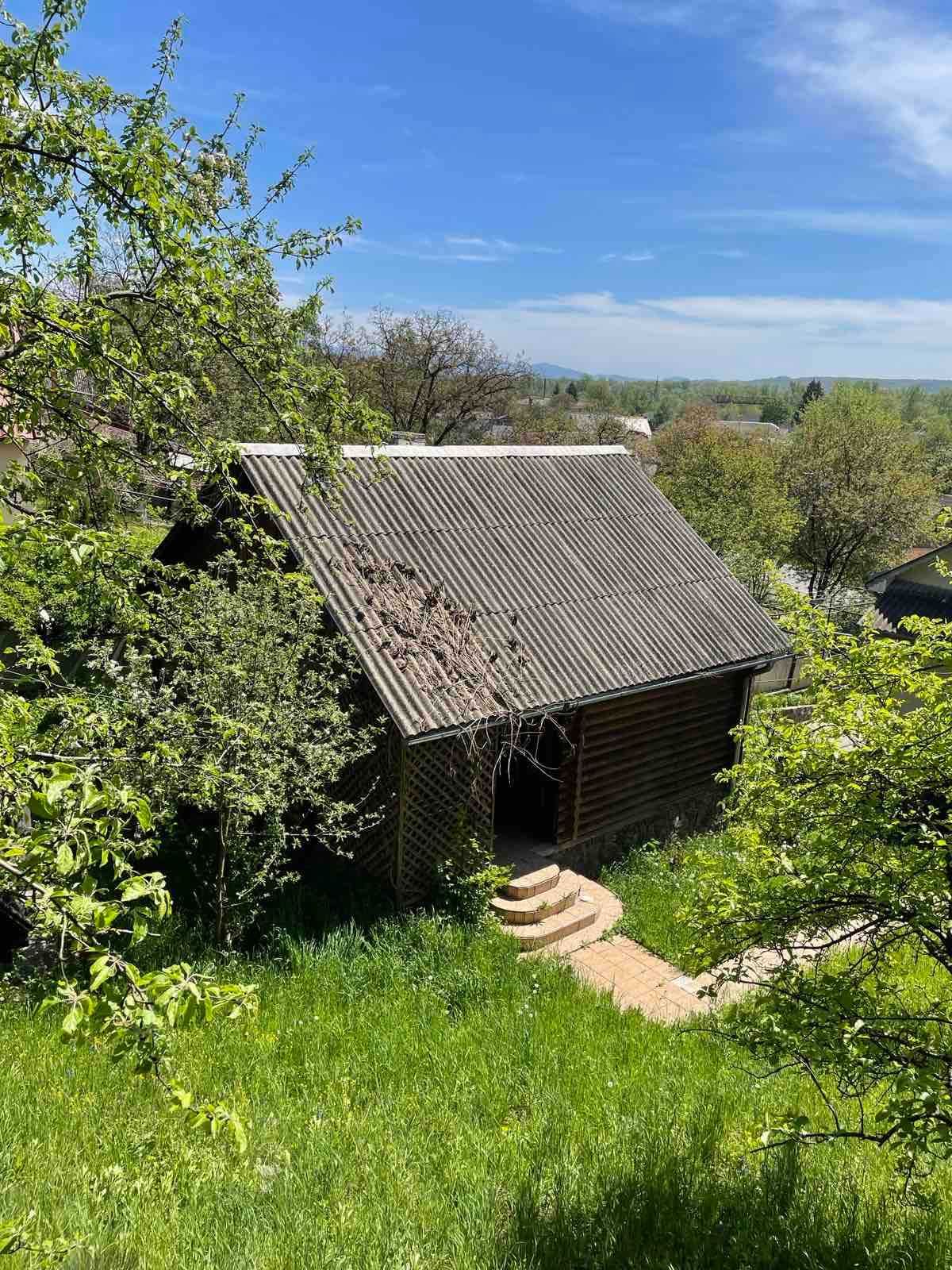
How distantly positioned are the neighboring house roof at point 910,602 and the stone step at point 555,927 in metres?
14.5

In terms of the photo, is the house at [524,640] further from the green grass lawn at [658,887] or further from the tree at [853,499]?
the tree at [853,499]

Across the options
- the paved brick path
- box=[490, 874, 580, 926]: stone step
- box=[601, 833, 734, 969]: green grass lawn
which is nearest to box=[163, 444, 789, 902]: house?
box=[601, 833, 734, 969]: green grass lawn

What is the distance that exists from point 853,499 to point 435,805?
88.9ft

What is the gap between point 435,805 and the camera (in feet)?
31.1

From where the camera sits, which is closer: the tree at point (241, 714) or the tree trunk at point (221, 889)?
the tree at point (241, 714)

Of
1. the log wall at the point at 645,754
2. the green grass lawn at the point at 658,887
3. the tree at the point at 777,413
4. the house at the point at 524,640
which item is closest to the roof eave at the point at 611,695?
the house at the point at 524,640

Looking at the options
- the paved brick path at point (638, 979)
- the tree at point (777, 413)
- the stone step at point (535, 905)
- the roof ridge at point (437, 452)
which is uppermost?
the tree at point (777, 413)

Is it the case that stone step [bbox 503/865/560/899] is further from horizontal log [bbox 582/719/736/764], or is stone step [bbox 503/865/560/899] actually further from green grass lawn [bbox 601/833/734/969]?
horizontal log [bbox 582/719/736/764]

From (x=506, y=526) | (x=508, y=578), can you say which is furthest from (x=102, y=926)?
(x=506, y=526)

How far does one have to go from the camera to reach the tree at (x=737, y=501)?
25.9 meters

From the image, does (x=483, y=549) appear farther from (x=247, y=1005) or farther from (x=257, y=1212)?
(x=247, y=1005)

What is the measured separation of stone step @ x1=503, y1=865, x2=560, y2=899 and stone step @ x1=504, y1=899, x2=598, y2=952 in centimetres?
35

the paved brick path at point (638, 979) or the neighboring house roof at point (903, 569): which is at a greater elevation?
the neighboring house roof at point (903, 569)

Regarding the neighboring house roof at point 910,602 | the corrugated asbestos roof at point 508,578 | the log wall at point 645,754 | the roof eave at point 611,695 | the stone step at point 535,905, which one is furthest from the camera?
the neighboring house roof at point 910,602
